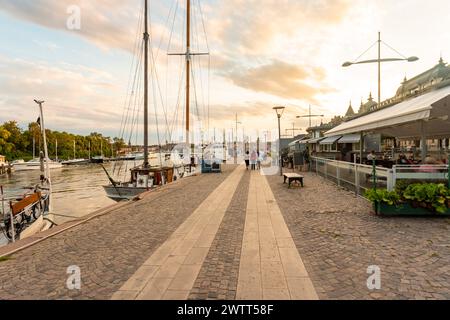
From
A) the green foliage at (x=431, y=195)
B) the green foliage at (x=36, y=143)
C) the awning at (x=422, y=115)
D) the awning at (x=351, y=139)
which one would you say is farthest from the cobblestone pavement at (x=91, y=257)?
the green foliage at (x=36, y=143)

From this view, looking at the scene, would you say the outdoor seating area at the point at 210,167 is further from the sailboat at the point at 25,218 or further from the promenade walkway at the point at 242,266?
the promenade walkway at the point at 242,266

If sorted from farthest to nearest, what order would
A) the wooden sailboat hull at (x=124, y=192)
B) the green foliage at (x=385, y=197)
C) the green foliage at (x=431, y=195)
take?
1. the wooden sailboat hull at (x=124, y=192)
2. the green foliage at (x=385, y=197)
3. the green foliage at (x=431, y=195)

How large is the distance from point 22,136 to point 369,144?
89.0 metres

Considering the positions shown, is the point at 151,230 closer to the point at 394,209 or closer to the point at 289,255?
the point at 289,255

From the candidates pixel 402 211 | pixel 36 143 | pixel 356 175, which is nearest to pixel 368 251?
pixel 402 211

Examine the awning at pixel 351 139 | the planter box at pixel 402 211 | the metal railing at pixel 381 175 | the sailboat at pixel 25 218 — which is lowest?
the sailboat at pixel 25 218

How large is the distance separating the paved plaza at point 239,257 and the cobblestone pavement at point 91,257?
0.02m

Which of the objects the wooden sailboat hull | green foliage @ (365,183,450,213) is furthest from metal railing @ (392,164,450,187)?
the wooden sailboat hull

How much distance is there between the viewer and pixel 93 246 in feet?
15.8

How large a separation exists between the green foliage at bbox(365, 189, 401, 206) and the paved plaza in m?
0.46

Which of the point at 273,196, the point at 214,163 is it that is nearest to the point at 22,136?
the point at 214,163

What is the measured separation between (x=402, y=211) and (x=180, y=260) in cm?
573

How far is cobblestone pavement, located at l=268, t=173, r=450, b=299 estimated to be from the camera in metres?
3.14

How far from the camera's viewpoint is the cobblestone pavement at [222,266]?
3.12 metres
